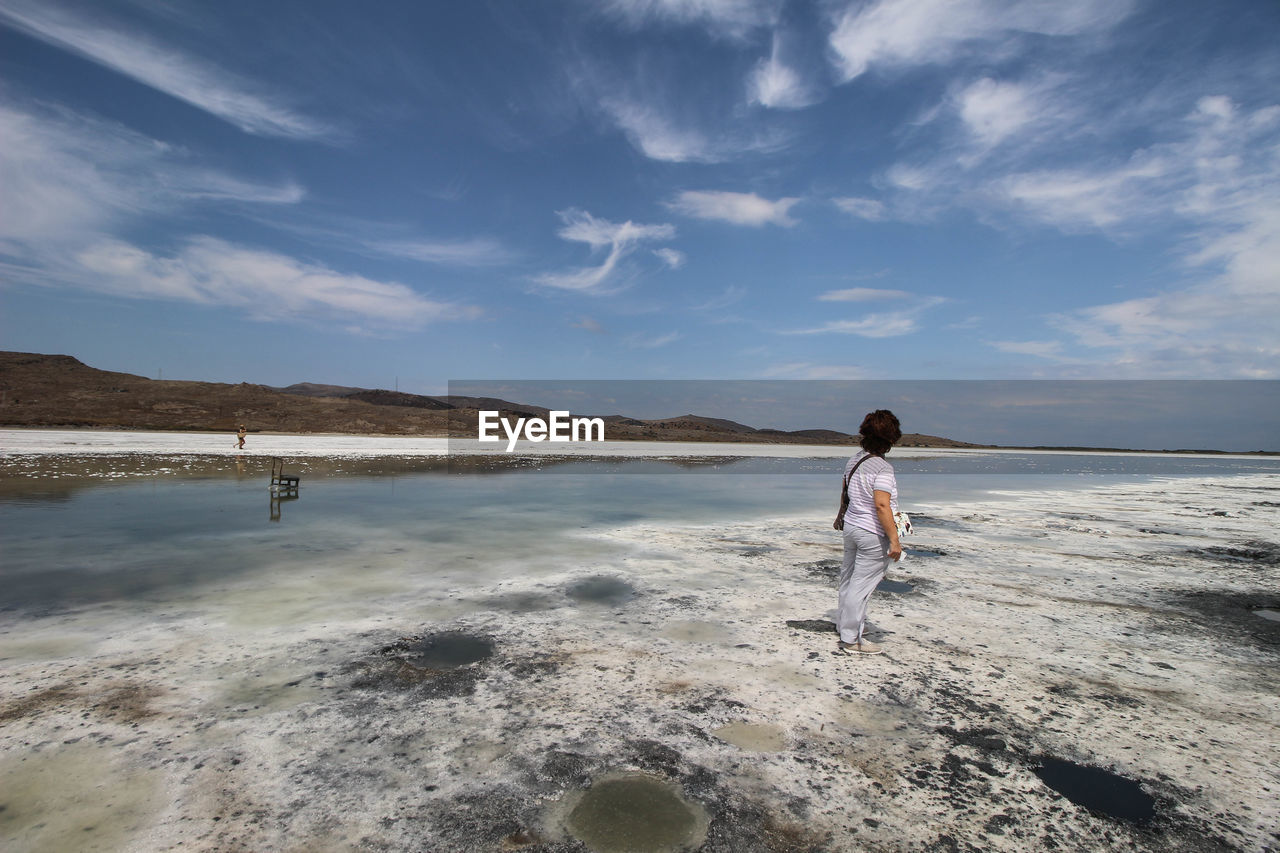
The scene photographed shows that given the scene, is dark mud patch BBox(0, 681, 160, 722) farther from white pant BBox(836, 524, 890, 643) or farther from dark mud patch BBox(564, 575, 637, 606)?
white pant BBox(836, 524, 890, 643)

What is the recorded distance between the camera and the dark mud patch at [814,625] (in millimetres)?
6207

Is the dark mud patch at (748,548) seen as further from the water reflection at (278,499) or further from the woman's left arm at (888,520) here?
the water reflection at (278,499)

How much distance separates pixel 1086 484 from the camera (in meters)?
27.4

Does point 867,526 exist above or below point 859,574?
above

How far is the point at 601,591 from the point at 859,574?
3273 mm

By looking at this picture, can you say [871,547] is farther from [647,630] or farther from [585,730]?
[585,730]

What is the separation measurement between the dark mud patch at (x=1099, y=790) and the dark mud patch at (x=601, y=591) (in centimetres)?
434

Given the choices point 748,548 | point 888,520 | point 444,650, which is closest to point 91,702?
point 444,650

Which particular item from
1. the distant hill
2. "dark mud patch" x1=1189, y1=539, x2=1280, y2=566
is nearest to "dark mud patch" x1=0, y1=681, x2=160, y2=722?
"dark mud patch" x1=1189, y1=539, x2=1280, y2=566

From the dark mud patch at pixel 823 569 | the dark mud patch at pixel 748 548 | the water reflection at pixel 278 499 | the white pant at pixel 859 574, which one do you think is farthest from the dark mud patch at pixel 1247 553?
the water reflection at pixel 278 499

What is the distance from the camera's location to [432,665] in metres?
5.09

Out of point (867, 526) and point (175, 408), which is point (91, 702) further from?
point (175, 408)

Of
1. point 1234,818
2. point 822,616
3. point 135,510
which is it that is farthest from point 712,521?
point 135,510

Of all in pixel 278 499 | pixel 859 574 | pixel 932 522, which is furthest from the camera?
pixel 278 499
